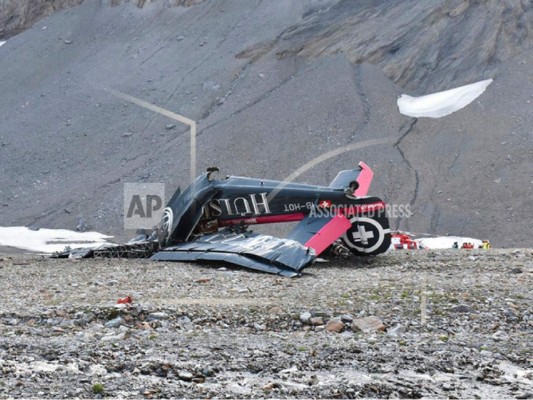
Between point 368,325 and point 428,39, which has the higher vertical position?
point 428,39

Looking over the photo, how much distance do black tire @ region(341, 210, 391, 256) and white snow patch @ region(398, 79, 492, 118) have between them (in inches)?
1655

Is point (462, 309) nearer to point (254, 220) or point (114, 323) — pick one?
point (114, 323)

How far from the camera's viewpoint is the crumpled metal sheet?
62.0 feet

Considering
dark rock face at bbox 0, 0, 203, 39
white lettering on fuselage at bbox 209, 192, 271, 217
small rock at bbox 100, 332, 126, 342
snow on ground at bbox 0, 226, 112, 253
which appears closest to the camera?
small rock at bbox 100, 332, 126, 342

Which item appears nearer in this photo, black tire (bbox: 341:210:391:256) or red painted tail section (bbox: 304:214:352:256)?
red painted tail section (bbox: 304:214:352:256)

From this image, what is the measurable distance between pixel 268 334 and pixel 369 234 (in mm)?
11882

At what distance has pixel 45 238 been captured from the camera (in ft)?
166

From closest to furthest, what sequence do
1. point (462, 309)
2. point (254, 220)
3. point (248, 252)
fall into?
point (462, 309), point (248, 252), point (254, 220)

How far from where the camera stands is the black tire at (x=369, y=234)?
22875 mm

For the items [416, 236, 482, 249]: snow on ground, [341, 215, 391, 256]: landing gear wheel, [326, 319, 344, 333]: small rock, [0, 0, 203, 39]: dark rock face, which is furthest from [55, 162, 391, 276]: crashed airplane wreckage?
[0, 0, 203, 39]: dark rock face

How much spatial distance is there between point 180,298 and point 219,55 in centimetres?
6116

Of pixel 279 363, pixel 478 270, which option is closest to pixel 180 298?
pixel 279 363

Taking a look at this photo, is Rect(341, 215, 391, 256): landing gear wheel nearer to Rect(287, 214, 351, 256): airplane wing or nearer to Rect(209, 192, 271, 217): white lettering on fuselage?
Rect(287, 214, 351, 256): airplane wing

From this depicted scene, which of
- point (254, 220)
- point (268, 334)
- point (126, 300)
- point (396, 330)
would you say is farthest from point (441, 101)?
point (268, 334)
